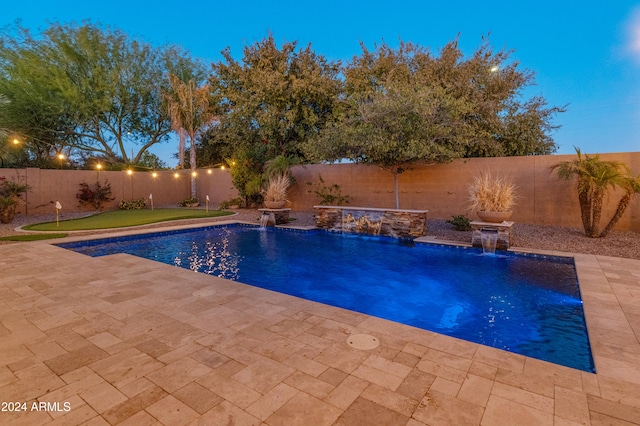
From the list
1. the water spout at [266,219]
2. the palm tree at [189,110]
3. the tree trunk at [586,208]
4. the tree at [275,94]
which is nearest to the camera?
the tree trunk at [586,208]

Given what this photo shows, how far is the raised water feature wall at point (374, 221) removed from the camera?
8.25 meters

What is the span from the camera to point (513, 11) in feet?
46.6

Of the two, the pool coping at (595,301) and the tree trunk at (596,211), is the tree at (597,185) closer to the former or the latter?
the tree trunk at (596,211)

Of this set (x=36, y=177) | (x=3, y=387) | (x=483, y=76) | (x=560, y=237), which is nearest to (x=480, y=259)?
(x=560, y=237)

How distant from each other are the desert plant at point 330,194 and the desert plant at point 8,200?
930cm

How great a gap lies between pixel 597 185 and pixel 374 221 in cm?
465

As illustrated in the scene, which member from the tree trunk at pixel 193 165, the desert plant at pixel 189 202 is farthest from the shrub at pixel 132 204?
the tree trunk at pixel 193 165

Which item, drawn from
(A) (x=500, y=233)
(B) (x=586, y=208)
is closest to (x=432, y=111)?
(A) (x=500, y=233)

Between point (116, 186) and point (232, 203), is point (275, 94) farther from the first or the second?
point (116, 186)

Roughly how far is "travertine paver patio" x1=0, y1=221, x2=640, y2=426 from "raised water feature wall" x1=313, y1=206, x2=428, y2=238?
449 centimetres

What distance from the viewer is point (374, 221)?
888 cm

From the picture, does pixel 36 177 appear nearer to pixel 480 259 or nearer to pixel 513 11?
pixel 480 259

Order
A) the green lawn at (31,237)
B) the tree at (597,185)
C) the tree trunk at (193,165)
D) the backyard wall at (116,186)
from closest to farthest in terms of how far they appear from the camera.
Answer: the tree at (597,185) < the green lawn at (31,237) < the backyard wall at (116,186) < the tree trunk at (193,165)

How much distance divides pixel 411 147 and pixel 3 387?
319 inches
